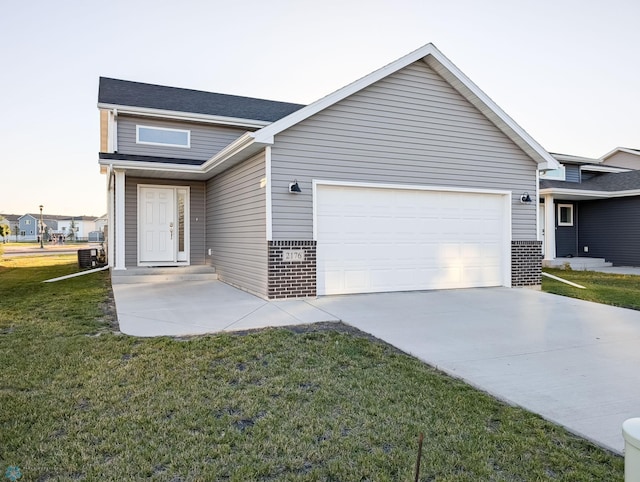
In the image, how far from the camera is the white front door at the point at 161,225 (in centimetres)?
1216

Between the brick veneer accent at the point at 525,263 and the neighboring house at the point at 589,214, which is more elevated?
the neighboring house at the point at 589,214

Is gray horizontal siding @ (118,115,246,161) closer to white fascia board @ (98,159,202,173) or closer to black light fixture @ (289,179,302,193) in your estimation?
white fascia board @ (98,159,202,173)


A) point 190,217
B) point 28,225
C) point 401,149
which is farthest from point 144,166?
point 28,225

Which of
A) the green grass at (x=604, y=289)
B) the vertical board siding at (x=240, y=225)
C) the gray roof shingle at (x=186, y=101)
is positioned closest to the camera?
the vertical board siding at (x=240, y=225)

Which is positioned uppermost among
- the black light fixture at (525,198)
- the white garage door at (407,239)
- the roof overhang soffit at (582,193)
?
the roof overhang soffit at (582,193)

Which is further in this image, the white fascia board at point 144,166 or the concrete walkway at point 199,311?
the white fascia board at point 144,166

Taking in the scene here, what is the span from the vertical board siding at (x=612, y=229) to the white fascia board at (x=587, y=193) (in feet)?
1.92

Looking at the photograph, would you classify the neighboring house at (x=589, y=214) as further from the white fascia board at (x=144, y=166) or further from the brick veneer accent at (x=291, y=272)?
the white fascia board at (x=144, y=166)

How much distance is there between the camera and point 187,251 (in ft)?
41.7

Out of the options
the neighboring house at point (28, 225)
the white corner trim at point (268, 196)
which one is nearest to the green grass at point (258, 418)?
the white corner trim at point (268, 196)

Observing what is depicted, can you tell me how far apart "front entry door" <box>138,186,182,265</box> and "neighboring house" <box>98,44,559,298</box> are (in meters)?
0.34

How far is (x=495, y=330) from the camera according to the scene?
235 inches

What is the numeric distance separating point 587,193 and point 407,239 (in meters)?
11.8

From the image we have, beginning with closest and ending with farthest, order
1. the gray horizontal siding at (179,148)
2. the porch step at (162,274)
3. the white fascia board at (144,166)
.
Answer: the white fascia board at (144,166) → the porch step at (162,274) → the gray horizontal siding at (179,148)
